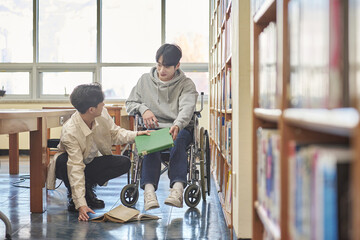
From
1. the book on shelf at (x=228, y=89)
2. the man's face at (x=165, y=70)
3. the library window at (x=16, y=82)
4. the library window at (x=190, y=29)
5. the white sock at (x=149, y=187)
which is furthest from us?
the library window at (x=16, y=82)

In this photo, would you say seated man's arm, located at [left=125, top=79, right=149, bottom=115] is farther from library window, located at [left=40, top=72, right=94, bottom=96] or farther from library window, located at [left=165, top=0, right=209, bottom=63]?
library window, located at [left=40, top=72, right=94, bottom=96]

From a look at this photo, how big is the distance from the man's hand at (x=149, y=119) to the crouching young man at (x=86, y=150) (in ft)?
0.39

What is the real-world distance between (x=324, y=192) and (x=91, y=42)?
594 cm

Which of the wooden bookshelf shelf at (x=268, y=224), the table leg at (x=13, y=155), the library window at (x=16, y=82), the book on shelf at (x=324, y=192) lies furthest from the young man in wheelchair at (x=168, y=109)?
the library window at (x=16, y=82)

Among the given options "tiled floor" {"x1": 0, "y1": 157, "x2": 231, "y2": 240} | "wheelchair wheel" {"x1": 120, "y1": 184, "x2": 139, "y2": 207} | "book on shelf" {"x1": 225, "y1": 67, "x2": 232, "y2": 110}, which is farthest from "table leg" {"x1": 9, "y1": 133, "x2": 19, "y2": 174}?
"book on shelf" {"x1": 225, "y1": 67, "x2": 232, "y2": 110}

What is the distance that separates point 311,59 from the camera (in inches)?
32.0

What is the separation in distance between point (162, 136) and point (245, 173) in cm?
74

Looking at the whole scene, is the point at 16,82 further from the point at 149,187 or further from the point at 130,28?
the point at 149,187

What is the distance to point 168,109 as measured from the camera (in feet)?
9.64

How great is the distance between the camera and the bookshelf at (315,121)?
25.8 inches

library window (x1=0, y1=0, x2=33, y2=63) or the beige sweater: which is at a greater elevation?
library window (x1=0, y1=0, x2=33, y2=63)

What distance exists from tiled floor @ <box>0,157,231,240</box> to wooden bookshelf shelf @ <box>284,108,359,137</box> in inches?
58.3

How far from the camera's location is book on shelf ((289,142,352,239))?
685mm

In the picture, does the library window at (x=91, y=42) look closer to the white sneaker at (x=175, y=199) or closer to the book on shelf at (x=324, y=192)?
the white sneaker at (x=175, y=199)
